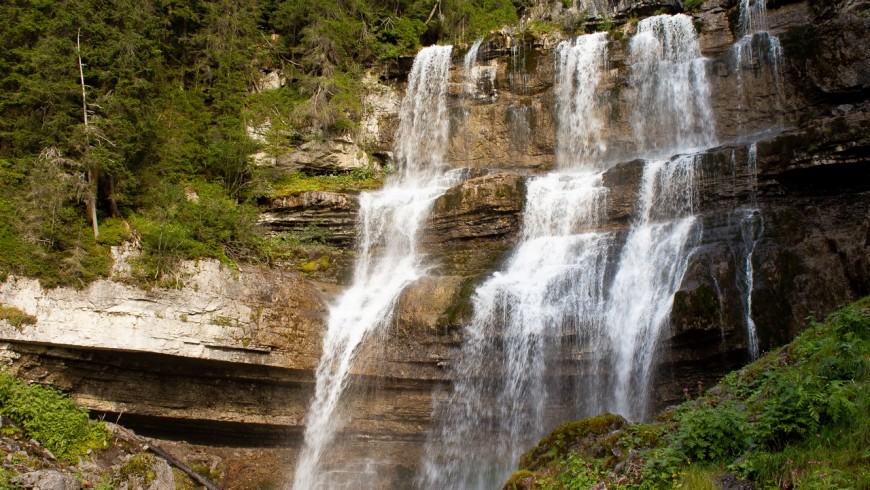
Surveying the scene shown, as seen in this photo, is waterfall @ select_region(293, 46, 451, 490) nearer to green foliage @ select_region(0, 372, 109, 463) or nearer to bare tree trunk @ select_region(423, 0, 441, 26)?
bare tree trunk @ select_region(423, 0, 441, 26)

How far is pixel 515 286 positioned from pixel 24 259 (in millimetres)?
11621

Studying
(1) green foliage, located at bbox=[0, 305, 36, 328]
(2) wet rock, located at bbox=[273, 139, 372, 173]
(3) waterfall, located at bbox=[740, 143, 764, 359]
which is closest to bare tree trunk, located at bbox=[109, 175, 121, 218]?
(1) green foliage, located at bbox=[0, 305, 36, 328]

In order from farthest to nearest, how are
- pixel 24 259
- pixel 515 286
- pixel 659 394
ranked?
pixel 515 286
pixel 24 259
pixel 659 394

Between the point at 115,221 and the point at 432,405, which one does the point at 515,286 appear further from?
the point at 115,221

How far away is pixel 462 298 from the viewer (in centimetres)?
1495

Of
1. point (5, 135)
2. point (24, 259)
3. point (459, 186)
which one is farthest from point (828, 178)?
point (5, 135)

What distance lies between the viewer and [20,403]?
12.9m

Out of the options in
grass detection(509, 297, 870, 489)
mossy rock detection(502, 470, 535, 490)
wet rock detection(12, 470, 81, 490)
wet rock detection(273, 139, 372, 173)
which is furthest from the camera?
wet rock detection(273, 139, 372, 173)

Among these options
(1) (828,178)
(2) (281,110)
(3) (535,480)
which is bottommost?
(3) (535,480)

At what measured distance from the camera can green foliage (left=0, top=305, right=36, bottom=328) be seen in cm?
1321

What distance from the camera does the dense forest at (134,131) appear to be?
14.6 metres

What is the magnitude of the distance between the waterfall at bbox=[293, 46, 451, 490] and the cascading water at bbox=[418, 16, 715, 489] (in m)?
2.81

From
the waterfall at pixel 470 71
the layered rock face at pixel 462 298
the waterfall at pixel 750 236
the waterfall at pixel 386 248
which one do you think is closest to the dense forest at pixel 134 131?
the layered rock face at pixel 462 298

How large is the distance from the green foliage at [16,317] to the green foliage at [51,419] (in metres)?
1.13
